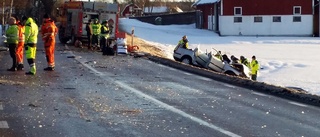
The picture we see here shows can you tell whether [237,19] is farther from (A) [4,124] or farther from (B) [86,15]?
(A) [4,124]

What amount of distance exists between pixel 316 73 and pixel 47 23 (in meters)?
18.1

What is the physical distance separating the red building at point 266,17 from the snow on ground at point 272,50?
6.01ft

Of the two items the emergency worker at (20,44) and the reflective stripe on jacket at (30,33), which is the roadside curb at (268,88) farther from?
the emergency worker at (20,44)

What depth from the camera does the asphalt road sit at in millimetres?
9203

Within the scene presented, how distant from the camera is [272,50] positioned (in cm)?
4741

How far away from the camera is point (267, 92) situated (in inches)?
594

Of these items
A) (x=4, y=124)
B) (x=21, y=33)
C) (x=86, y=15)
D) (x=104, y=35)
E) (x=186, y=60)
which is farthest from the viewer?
(x=86, y=15)

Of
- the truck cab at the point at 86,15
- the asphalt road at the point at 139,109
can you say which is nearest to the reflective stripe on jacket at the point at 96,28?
the truck cab at the point at 86,15

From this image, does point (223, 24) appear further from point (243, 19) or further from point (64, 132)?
point (64, 132)

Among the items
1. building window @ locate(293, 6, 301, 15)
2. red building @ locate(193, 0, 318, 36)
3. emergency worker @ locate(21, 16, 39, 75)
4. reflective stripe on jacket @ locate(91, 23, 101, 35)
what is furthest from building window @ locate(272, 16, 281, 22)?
emergency worker @ locate(21, 16, 39, 75)

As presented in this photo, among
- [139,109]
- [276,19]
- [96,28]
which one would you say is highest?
[276,19]

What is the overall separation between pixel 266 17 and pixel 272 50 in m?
15.8

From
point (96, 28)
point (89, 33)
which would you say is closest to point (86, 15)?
point (89, 33)

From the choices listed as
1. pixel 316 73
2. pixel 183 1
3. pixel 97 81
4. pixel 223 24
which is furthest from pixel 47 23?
pixel 183 1
